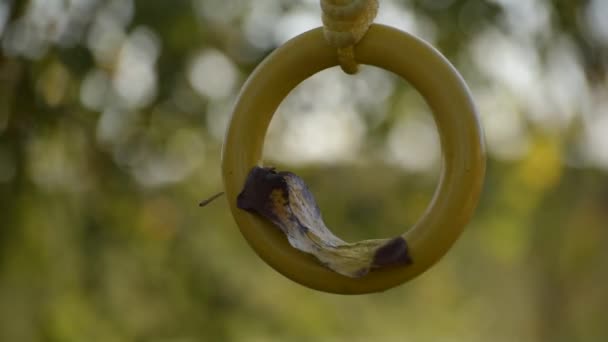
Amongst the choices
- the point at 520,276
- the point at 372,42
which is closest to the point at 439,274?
the point at 520,276

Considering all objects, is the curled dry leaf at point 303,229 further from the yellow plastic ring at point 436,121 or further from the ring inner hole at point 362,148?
the ring inner hole at point 362,148

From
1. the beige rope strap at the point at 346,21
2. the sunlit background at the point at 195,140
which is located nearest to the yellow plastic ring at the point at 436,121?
the beige rope strap at the point at 346,21

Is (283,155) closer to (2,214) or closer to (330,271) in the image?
(2,214)

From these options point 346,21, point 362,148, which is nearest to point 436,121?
point 346,21

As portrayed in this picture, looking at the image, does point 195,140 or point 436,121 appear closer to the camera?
point 436,121

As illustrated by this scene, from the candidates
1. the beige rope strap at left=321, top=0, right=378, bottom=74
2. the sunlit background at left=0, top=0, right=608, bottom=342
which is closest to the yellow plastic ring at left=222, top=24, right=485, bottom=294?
the beige rope strap at left=321, top=0, right=378, bottom=74

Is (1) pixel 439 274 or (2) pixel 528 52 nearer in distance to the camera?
(2) pixel 528 52

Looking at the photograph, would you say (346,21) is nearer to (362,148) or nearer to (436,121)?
(436,121)

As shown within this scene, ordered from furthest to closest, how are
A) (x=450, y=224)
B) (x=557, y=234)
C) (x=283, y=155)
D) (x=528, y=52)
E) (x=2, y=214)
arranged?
1. (x=557, y=234)
2. (x=283, y=155)
3. (x=528, y=52)
4. (x=2, y=214)
5. (x=450, y=224)
